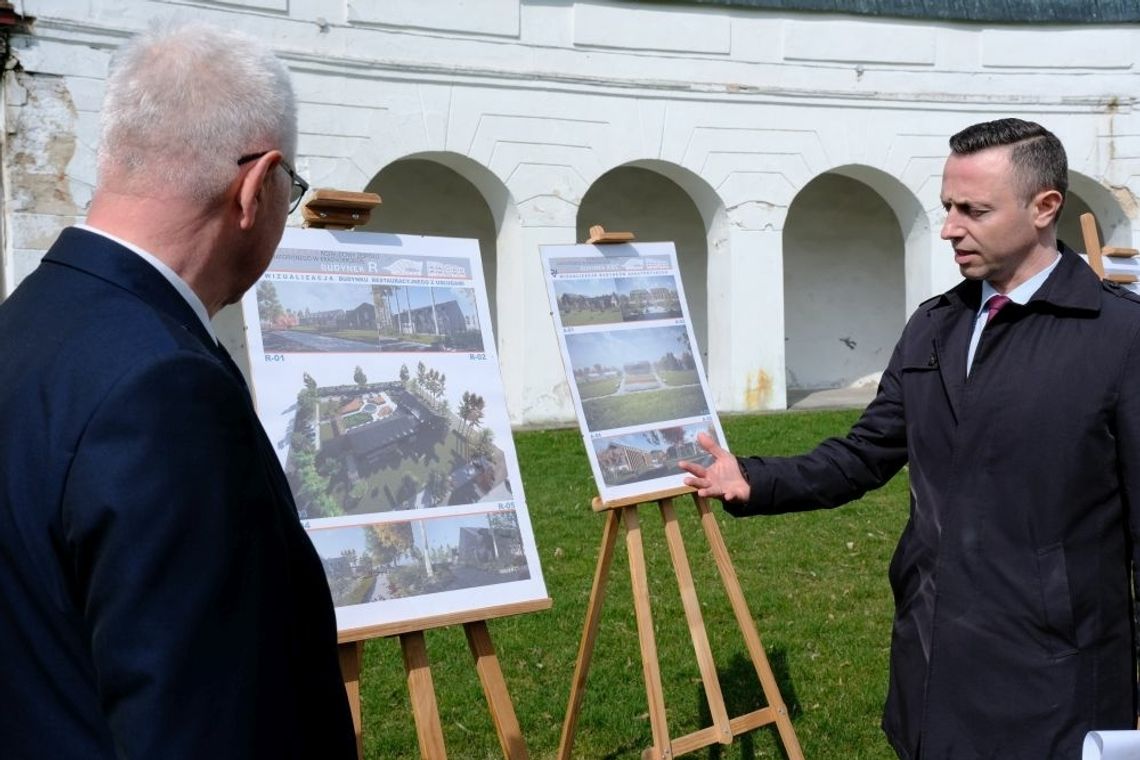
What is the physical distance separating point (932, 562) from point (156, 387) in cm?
182

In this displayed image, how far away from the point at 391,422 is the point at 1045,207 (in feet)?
5.91

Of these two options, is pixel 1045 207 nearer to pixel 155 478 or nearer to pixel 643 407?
pixel 643 407

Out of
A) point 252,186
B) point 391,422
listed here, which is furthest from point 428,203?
point 252,186

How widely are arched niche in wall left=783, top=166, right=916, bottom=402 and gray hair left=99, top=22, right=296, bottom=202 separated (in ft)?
45.6

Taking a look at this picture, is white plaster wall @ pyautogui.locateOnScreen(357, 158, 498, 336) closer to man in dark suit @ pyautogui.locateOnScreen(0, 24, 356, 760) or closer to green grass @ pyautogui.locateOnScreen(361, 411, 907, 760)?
green grass @ pyautogui.locateOnScreen(361, 411, 907, 760)

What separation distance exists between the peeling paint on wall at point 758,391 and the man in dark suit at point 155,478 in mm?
11347

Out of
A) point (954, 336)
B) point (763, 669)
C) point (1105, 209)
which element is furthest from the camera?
point (1105, 209)

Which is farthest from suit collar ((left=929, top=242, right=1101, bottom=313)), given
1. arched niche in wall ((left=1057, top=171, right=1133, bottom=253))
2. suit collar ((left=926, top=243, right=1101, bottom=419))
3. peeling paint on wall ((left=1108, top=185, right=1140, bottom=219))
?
peeling paint on wall ((left=1108, top=185, right=1140, bottom=219))

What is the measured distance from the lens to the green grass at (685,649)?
4148 mm

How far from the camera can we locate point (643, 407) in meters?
3.99

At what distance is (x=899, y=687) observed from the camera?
8.14 ft

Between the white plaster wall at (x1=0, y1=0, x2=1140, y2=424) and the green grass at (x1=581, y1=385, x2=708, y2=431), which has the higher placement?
the white plaster wall at (x1=0, y1=0, x2=1140, y2=424)

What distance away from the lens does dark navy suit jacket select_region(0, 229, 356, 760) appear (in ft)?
3.70

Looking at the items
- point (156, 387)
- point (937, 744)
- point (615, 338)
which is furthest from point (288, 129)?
point (615, 338)
